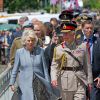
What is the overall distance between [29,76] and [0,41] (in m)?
18.4

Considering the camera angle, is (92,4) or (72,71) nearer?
(72,71)

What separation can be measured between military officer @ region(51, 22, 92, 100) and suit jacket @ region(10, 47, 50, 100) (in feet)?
0.63

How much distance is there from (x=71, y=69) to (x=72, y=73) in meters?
0.06

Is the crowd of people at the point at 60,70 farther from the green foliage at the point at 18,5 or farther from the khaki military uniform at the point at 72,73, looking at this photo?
the green foliage at the point at 18,5

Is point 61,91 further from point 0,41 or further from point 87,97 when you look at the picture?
point 0,41

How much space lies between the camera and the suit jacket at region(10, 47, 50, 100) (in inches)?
307

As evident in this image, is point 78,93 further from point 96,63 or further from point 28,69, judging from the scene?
point 28,69

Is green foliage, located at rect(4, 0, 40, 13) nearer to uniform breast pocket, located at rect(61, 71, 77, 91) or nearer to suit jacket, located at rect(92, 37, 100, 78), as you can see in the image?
suit jacket, located at rect(92, 37, 100, 78)

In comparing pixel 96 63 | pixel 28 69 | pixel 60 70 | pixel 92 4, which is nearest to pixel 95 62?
pixel 96 63

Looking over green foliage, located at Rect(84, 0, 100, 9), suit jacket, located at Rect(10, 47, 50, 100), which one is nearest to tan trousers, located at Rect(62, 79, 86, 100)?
suit jacket, located at Rect(10, 47, 50, 100)

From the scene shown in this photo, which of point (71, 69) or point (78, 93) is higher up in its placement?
point (71, 69)

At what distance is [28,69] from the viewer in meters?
7.80

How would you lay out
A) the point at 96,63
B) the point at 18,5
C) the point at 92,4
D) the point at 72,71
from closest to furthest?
the point at 72,71, the point at 96,63, the point at 18,5, the point at 92,4

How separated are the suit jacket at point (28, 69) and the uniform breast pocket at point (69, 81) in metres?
0.27
